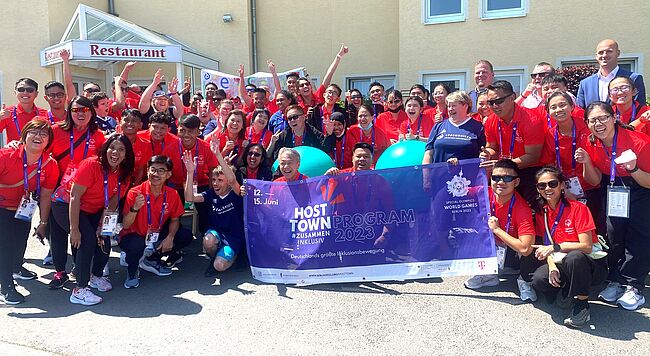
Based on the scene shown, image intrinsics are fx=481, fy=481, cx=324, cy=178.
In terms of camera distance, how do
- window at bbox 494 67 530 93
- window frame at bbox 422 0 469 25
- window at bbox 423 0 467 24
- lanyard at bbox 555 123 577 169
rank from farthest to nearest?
window at bbox 423 0 467 24 → window frame at bbox 422 0 469 25 → window at bbox 494 67 530 93 → lanyard at bbox 555 123 577 169

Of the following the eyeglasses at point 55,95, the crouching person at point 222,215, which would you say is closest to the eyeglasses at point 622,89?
the crouching person at point 222,215

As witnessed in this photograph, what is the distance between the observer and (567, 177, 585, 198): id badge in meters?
4.55

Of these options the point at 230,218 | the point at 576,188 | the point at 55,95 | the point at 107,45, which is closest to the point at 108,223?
the point at 230,218

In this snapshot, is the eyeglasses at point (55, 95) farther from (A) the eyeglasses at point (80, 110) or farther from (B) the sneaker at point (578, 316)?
(B) the sneaker at point (578, 316)

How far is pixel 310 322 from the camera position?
14.0 feet

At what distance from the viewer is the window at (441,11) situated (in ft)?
42.2

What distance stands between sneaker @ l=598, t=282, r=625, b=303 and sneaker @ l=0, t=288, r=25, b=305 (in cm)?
569

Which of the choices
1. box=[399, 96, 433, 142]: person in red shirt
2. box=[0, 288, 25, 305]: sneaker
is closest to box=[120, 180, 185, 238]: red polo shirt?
box=[0, 288, 25, 305]: sneaker

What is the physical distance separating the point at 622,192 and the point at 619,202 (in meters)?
0.09

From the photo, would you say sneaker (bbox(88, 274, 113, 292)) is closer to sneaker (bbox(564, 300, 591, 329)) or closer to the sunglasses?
the sunglasses

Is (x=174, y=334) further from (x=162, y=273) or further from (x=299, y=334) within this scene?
(x=162, y=273)

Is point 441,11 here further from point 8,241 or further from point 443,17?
point 8,241

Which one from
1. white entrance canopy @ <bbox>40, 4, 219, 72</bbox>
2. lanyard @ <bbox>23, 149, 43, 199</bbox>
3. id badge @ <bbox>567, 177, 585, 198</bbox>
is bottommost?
id badge @ <bbox>567, 177, 585, 198</bbox>

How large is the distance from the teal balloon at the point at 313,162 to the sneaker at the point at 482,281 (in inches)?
82.9
